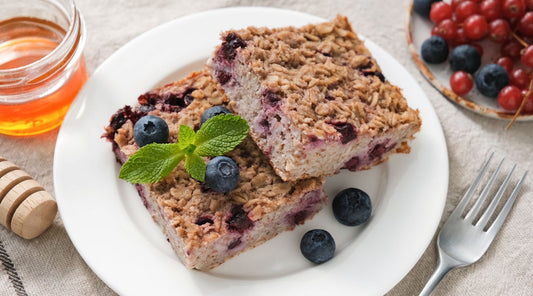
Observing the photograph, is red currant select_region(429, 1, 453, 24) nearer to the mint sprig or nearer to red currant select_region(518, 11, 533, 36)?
red currant select_region(518, 11, 533, 36)

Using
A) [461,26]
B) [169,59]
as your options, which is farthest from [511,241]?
[169,59]

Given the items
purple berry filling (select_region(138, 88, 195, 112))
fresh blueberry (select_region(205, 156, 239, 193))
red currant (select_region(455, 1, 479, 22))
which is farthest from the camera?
red currant (select_region(455, 1, 479, 22))

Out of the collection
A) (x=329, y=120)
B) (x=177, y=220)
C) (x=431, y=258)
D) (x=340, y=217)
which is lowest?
(x=431, y=258)

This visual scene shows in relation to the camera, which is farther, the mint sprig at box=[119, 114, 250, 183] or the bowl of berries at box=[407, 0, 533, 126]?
the bowl of berries at box=[407, 0, 533, 126]

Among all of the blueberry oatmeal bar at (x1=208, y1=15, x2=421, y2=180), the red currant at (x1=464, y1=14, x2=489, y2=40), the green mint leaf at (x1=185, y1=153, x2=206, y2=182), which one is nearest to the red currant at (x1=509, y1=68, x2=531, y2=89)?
the red currant at (x1=464, y1=14, x2=489, y2=40)

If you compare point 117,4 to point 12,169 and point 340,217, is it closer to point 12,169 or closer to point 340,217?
point 12,169

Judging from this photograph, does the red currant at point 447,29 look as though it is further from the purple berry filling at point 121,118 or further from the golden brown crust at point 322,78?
the purple berry filling at point 121,118
